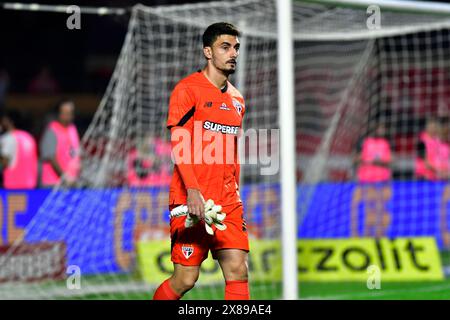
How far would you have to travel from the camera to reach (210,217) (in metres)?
6.09

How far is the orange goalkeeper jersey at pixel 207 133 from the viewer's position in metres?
6.25

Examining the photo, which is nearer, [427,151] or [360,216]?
[360,216]

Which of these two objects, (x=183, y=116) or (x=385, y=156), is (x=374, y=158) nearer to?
(x=385, y=156)

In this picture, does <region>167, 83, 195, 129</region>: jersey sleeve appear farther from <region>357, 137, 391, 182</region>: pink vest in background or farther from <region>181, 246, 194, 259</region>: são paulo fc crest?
<region>357, 137, 391, 182</region>: pink vest in background

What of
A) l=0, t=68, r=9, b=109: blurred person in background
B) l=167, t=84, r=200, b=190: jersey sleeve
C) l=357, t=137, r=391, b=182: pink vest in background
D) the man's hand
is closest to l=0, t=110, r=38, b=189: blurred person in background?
l=357, t=137, r=391, b=182: pink vest in background

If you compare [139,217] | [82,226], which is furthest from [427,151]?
[82,226]

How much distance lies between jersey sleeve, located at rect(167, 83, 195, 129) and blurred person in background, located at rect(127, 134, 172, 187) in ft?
19.1

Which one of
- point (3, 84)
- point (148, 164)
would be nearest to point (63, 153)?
point (148, 164)

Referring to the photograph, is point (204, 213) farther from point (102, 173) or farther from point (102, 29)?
point (102, 29)

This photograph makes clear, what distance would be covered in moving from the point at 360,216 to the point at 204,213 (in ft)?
25.8

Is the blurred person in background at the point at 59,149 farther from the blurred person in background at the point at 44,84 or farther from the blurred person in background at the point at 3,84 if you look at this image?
the blurred person in background at the point at 44,84

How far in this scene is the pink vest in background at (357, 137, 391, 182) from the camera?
48.7 ft

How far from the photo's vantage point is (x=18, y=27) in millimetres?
21656
